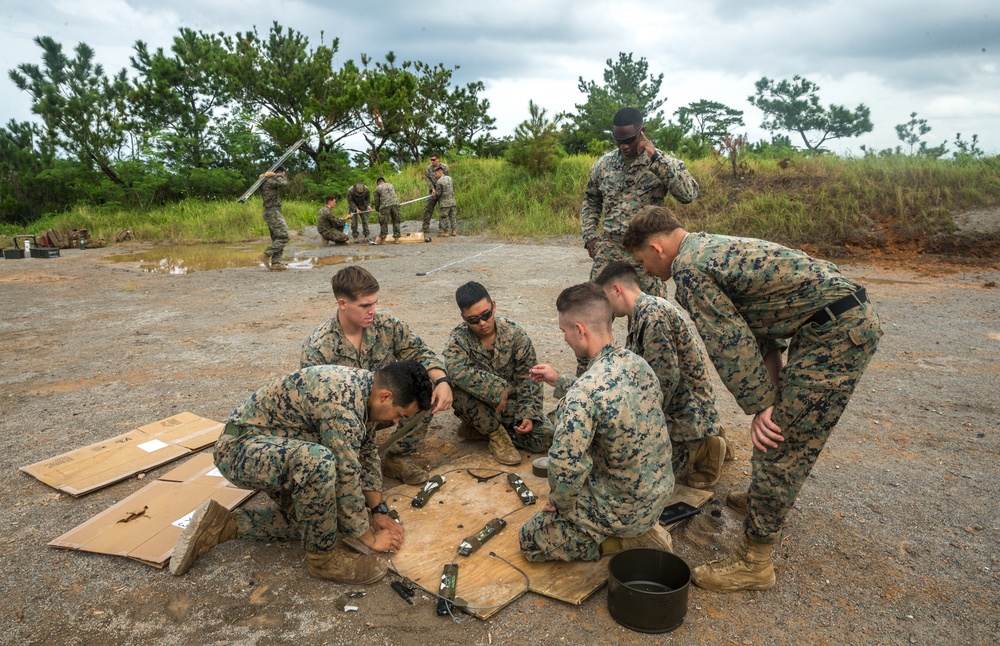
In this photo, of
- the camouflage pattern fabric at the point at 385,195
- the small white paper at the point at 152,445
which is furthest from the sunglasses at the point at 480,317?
the camouflage pattern fabric at the point at 385,195

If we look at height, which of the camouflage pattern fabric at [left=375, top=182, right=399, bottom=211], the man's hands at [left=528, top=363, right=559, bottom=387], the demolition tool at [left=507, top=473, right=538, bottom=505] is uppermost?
the camouflage pattern fabric at [left=375, top=182, right=399, bottom=211]

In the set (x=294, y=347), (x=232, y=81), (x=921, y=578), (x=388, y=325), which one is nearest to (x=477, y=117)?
(x=232, y=81)

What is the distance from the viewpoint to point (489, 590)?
280cm

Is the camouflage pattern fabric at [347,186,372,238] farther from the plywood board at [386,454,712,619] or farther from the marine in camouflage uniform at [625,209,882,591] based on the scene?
the marine in camouflage uniform at [625,209,882,591]

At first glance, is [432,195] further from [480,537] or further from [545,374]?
[480,537]

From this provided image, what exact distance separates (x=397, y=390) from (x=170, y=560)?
1374mm

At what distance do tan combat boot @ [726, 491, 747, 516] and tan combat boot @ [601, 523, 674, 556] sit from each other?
0.70 meters

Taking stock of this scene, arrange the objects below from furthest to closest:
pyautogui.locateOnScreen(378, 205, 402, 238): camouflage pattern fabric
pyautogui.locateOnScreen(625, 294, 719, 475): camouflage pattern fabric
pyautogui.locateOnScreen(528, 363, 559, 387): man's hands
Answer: pyautogui.locateOnScreen(378, 205, 402, 238): camouflage pattern fabric
pyautogui.locateOnScreen(528, 363, 559, 387): man's hands
pyautogui.locateOnScreen(625, 294, 719, 475): camouflage pattern fabric

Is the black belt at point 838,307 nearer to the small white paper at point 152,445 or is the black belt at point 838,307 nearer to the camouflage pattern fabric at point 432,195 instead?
the small white paper at point 152,445

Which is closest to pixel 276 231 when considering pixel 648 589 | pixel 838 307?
pixel 648 589

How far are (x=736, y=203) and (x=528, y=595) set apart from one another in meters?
13.1

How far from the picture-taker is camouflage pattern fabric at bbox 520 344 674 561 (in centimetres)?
263

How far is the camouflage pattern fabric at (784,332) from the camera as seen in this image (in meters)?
2.57

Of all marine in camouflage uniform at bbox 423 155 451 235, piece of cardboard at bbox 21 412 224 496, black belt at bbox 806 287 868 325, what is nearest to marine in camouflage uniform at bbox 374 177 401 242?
marine in camouflage uniform at bbox 423 155 451 235
